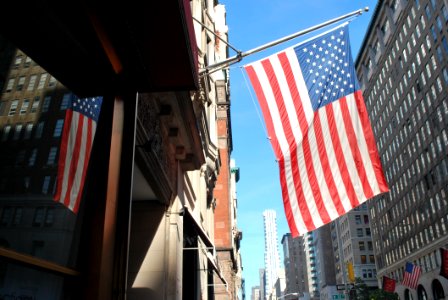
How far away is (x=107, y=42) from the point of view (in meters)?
4.39

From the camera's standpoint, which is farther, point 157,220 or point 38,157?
point 157,220

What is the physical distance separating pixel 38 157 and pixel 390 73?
291 feet

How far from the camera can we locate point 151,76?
17.3 ft

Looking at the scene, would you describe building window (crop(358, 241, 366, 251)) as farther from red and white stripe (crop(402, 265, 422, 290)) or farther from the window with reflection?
the window with reflection

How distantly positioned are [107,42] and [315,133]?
658cm

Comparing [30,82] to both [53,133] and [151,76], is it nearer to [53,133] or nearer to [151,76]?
[53,133]

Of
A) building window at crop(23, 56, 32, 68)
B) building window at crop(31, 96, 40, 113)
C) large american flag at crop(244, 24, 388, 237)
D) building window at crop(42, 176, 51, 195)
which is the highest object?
large american flag at crop(244, 24, 388, 237)

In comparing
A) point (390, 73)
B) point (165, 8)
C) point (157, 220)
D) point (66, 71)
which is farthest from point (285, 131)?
point (390, 73)

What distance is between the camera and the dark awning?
11.2 ft

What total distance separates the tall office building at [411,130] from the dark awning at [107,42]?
63074 mm

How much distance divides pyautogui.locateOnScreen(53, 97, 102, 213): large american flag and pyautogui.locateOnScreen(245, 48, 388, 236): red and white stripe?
20.2 feet

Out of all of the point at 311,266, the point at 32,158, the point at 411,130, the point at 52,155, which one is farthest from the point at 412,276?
the point at 311,266

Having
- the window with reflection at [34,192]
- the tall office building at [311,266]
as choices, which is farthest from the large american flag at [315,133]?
the tall office building at [311,266]

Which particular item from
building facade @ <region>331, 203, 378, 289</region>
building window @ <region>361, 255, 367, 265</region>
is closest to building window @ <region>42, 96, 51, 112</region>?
building facade @ <region>331, 203, 378, 289</region>
